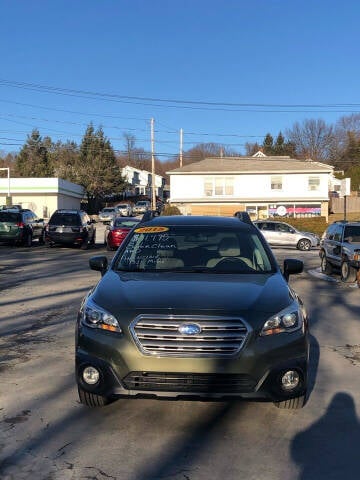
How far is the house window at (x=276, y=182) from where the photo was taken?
5019 centimetres

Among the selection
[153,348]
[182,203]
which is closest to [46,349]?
[153,348]

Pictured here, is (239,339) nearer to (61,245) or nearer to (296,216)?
(61,245)

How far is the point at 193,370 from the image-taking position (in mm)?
3957

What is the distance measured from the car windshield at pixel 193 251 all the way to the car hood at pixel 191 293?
29 cm

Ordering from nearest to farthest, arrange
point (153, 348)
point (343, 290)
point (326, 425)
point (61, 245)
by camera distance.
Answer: point (153, 348), point (326, 425), point (343, 290), point (61, 245)

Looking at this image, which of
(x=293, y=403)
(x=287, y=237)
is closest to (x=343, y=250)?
(x=293, y=403)

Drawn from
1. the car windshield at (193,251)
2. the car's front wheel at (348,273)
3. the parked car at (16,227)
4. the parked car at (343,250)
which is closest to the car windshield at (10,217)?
the parked car at (16,227)

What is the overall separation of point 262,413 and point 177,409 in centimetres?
73

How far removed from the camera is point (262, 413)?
4.64 metres

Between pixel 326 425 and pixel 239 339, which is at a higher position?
pixel 239 339

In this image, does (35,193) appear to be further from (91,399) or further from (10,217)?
(91,399)

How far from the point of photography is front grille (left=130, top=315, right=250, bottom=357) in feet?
13.1

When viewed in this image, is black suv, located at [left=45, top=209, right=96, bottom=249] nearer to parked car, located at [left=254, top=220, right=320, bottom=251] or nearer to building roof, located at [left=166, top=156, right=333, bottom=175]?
parked car, located at [left=254, top=220, right=320, bottom=251]

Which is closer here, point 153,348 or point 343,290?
point 153,348
